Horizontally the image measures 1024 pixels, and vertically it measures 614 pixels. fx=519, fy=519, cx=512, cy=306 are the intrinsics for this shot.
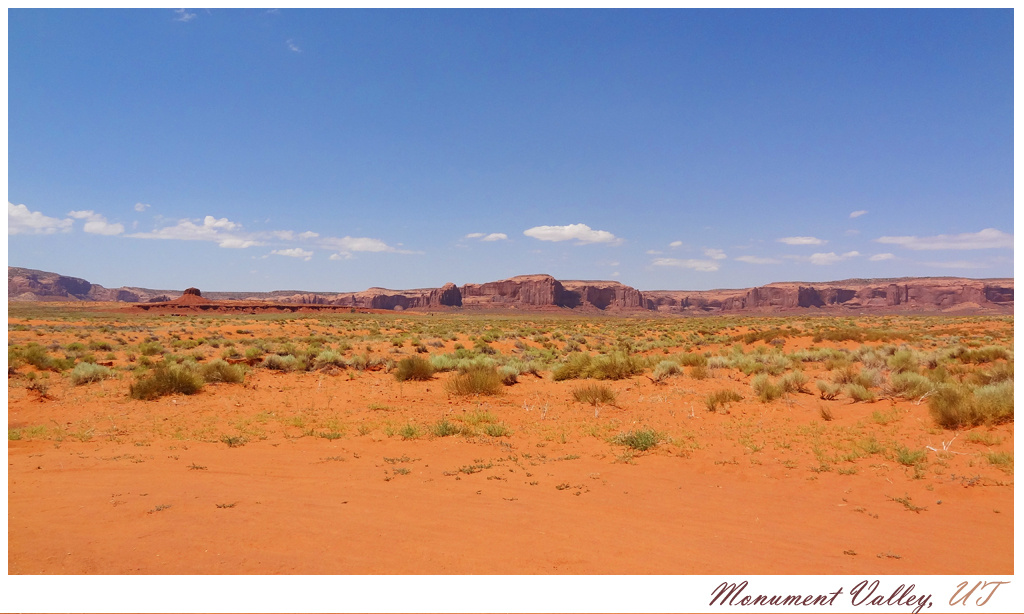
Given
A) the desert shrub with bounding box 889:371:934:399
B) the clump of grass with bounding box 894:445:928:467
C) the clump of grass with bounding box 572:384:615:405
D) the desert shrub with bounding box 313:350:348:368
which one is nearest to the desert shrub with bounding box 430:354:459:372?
the desert shrub with bounding box 313:350:348:368

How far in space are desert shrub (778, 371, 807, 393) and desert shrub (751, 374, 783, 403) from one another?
8.7 inches

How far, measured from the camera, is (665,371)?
594 inches

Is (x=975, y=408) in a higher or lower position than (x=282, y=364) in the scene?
higher

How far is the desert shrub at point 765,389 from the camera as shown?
38.0 ft

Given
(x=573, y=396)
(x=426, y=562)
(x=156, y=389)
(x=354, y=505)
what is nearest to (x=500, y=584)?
(x=426, y=562)

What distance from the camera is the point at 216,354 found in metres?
21.8

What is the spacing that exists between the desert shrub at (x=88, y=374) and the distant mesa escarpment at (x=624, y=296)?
10486 cm

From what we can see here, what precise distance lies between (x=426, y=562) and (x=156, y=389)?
11.3 meters

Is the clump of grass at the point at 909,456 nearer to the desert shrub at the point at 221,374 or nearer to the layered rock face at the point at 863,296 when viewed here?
the desert shrub at the point at 221,374

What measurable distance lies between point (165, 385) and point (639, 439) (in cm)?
1132

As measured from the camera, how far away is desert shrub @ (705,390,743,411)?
1115cm

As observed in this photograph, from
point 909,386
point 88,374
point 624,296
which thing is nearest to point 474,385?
point 909,386

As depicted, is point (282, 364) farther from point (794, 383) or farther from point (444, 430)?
point (794, 383)

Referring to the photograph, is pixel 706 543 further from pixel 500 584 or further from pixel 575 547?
pixel 500 584
